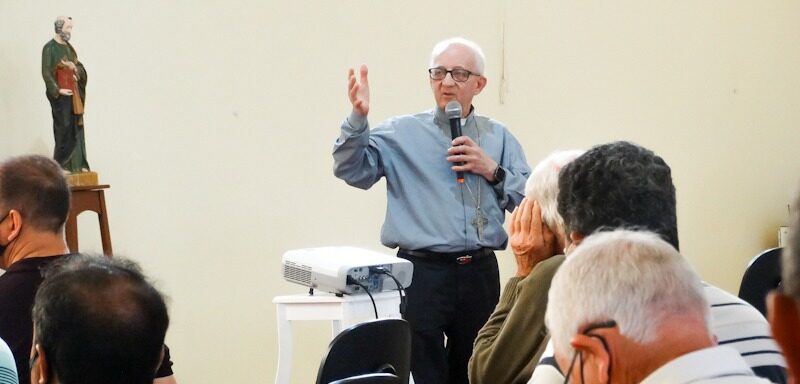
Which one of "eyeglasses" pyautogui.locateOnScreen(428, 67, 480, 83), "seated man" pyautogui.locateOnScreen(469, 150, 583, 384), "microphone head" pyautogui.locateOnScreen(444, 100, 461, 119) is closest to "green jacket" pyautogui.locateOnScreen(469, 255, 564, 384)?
"seated man" pyautogui.locateOnScreen(469, 150, 583, 384)

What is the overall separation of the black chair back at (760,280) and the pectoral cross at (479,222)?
1027 mm

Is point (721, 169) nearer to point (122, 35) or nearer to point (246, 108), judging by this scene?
point (246, 108)

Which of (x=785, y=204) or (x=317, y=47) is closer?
(x=317, y=47)

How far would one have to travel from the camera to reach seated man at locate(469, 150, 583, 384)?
2205 millimetres

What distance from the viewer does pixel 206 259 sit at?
5.27 m

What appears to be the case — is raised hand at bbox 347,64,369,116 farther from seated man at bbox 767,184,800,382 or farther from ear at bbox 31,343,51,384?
seated man at bbox 767,184,800,382

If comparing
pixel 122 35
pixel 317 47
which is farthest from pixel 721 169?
pixel 122 35

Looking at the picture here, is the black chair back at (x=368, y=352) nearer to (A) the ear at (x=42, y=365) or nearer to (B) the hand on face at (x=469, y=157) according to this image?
(A) the ear at (x=42, y=365)

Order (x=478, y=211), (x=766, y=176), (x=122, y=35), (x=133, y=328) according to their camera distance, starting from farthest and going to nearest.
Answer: (x=766, y=176), (x=122, y=35), (x=478, y=211), (x=133, y=328)

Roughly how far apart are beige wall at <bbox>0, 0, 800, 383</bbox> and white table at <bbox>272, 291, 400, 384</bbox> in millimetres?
1883

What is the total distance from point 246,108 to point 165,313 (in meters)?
3.95

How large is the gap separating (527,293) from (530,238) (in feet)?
0.65

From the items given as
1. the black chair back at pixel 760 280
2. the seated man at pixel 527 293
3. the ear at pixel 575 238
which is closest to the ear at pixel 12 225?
the seated man at pixel 527 293

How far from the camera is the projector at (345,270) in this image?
3.13 m
